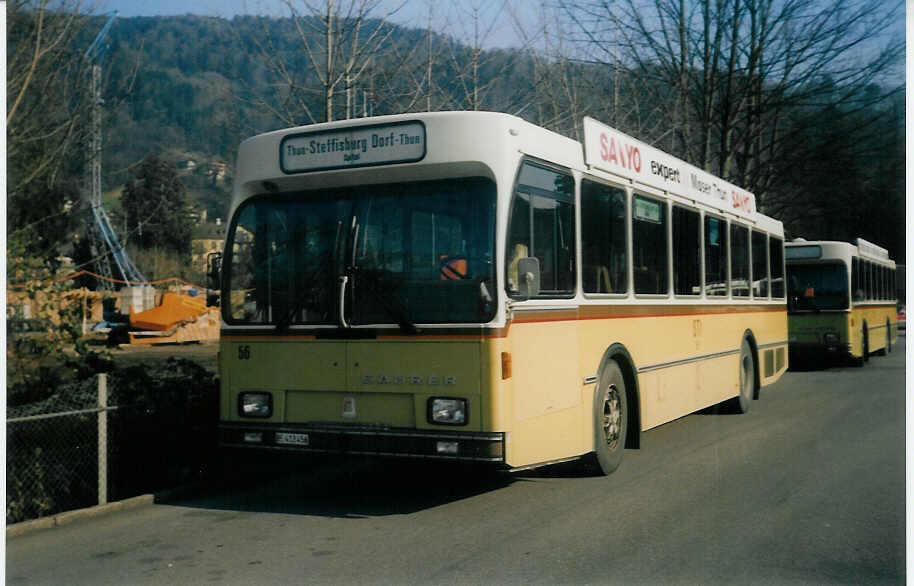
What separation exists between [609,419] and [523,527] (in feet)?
7.28

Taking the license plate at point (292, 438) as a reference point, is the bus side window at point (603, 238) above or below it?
above

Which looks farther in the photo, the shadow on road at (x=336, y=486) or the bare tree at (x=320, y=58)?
the bare tree at (x=320, y=58)

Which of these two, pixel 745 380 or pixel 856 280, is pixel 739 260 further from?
pixel 856 280

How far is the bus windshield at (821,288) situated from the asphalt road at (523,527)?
11.0m

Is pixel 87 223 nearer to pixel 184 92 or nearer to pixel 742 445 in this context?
pixel 184 92

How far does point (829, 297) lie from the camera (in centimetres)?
2080

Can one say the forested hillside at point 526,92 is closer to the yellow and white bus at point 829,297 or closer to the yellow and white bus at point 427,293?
the yellow and white bus at point 829,297

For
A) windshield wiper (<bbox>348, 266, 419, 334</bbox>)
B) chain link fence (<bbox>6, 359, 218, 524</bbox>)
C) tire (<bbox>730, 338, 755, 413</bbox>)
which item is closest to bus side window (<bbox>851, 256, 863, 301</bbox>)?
tire (<bbox>730, 338, 755, 413</bbox>)

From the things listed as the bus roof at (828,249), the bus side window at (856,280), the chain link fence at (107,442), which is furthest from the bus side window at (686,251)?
the bus side window at (856,280)

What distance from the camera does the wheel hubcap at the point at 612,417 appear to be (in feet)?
28.6

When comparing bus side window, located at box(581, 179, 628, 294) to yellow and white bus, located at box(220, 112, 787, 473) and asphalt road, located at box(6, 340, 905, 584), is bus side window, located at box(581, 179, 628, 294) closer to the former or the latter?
yellow and white bus, located at box(220, 112, 787, 473)

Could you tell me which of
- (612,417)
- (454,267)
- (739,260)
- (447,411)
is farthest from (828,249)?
(447,411)

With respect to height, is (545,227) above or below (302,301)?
above

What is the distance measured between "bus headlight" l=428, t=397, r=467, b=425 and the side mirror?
Result: 913mm
